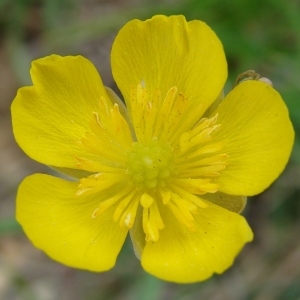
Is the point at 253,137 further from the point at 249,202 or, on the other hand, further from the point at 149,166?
the point at 249,202

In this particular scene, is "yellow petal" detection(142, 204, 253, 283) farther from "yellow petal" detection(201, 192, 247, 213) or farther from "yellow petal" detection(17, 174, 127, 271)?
"yellow petal" detection(17, 174, 127, 271)

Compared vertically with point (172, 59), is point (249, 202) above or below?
below

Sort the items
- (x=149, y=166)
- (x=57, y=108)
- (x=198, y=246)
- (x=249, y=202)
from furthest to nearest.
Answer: (x=249, y=202) → (x=57, y=108) → (x=149, y=166) → (x=198, y=246)

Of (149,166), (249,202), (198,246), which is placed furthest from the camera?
(249,202)

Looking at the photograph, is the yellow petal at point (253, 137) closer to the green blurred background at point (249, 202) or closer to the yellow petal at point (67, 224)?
the yellow petal at point (67, 224)

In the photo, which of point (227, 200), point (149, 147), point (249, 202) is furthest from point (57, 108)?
point (249, 202)
